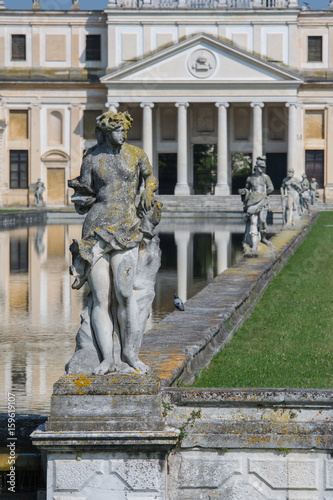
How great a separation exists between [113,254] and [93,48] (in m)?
70.2

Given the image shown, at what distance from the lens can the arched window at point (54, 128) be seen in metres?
74.4

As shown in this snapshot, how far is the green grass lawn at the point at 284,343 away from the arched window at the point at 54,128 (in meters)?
57.9

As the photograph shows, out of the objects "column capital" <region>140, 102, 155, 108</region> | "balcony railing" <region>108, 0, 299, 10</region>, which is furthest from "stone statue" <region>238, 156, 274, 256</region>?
"balcony railing" <region>108, 0, 299, 10</region>

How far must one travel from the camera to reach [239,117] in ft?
246

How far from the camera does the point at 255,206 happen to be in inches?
774

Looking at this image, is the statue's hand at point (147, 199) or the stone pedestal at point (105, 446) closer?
the stone pedestal at point (105, 446)

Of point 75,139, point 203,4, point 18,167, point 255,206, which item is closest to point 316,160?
point 203,4

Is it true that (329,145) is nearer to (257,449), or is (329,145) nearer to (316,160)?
(316,160)

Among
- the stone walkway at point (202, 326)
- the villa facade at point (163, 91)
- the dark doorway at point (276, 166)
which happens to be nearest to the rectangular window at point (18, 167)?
the villa facade at point (163, 91)

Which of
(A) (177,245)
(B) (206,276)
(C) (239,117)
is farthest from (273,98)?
(B) (206,276)

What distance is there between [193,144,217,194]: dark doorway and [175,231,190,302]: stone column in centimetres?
3567

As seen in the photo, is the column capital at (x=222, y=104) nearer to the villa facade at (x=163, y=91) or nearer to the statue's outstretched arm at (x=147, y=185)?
the villa facade at (x=163, y=91)

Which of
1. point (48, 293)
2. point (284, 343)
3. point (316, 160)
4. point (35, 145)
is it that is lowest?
point (48, 293)

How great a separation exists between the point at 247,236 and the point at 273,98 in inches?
2057
